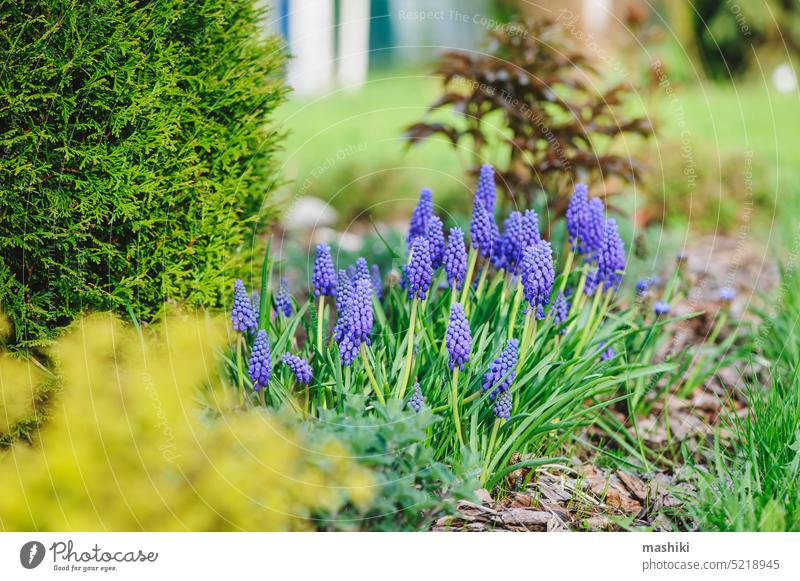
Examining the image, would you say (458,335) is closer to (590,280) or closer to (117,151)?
(590,280)

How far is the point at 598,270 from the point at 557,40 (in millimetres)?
1710

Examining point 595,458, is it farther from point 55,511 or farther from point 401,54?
point 401,54

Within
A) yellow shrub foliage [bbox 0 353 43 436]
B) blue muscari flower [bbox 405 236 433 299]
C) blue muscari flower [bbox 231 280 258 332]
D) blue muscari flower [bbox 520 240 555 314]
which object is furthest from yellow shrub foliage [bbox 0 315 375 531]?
blue muscari flower [bbox 520 240 555 314]

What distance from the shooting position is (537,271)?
2.72m

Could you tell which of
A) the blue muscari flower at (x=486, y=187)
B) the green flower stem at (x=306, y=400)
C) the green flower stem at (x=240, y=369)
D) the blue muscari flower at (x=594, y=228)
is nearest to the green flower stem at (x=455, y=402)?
the green flower stem at (x=306, y=400)

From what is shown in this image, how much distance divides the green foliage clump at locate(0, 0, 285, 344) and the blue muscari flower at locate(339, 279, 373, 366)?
791 mm

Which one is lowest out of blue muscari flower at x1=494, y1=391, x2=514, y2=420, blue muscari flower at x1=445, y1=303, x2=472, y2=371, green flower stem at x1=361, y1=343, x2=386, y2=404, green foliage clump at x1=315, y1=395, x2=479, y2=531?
green foliage clump at x1=315, y1=395, x2=479, y2=531

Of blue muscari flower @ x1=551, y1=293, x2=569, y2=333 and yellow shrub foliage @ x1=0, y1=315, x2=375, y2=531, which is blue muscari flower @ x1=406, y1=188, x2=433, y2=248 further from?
yellow shrub foliage @ x1=0, y1=315, x2=375, y2=531

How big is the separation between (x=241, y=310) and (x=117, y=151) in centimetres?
80

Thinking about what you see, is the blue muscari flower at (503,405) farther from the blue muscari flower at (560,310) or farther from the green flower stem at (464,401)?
the blue muscari flower at (560,310)

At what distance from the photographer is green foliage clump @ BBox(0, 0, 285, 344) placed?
276cm

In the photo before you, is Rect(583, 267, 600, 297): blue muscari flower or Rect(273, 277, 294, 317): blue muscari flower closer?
Rect(273, 277, 294, 317): blue muscari flower
